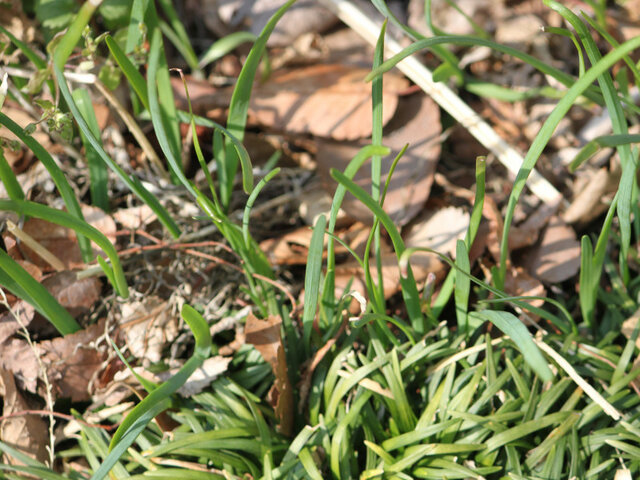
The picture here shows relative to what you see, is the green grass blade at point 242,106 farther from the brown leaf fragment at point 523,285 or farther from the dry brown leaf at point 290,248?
the brown leaf fragment at point 523,285

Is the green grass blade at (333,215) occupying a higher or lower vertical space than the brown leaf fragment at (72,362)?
higher

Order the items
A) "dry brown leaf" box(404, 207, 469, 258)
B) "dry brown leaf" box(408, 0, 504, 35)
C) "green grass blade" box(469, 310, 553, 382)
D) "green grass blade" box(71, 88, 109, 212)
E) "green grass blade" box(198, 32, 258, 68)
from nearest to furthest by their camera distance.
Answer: "green grass blade" box(469, 310, 553, 382) < "green grass blade" box(71, 88, 109, 212) < "dry brown leaf" box(404, 207, 469, 258) < "green grass blade" box(198, 32, 258, 68) < "dry brown leaf" box(408, 0, 504, 35)

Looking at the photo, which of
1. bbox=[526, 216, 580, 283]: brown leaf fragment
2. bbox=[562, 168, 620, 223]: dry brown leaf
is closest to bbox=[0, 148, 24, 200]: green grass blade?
bbox=[526, 216, 580, 283]: brown leaf fragment

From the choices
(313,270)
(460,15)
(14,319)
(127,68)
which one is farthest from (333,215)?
(460,15)

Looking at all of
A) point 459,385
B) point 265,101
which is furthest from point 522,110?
point 459,385

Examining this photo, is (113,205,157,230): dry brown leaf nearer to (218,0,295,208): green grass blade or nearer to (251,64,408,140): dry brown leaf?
(218,0,295,208): green grass blade

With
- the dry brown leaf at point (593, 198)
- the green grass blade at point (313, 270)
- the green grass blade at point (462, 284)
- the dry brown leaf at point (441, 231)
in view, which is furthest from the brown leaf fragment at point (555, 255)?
the green grass blade at point (313, 270)

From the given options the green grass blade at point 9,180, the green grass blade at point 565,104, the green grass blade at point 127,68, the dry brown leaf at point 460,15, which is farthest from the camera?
the dry brown leaf at point 460,15
